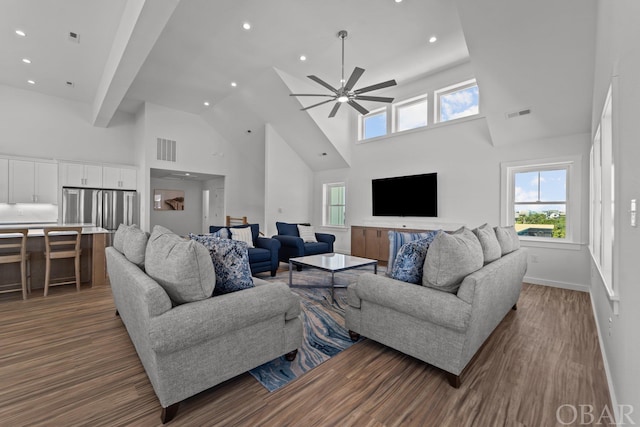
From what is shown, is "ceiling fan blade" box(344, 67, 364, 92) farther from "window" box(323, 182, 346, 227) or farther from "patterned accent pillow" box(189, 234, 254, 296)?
"window" box(323, 182, 346, 227)

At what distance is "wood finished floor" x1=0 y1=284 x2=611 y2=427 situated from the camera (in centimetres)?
155

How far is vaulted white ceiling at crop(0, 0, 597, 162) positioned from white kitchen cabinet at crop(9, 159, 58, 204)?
63.7 inches

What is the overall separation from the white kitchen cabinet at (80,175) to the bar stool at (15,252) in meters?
2.80

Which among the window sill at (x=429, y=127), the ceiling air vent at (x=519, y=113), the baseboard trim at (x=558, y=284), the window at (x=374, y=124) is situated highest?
the window at (x=374, y=124)

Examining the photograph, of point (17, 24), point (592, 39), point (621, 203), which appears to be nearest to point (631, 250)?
point (621, 203)

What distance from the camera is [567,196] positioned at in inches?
170

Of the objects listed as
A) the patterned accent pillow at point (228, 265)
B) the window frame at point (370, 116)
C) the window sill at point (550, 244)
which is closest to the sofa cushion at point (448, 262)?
the patterned accent pillow at point (228, 265)

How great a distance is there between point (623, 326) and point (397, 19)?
4038mm

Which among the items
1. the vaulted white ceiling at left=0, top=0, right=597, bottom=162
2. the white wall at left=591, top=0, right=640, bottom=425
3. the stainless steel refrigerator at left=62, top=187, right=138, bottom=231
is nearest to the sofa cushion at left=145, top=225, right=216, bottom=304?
the white wall at left=591, top=0, right=640, bottom=425

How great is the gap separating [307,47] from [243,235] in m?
3.27

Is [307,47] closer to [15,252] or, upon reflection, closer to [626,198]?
[626,198]

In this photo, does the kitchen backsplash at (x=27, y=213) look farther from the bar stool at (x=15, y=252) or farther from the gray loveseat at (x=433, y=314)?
the gray loveseat at (x=433, y=314)

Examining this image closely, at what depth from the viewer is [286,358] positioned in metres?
2.09

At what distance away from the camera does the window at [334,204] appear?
7.56 meters
